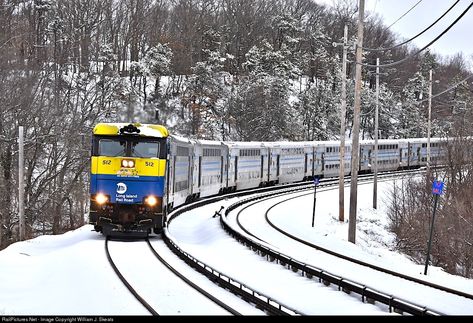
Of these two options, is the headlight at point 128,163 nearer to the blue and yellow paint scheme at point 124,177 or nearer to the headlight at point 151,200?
the blue and yellow paint scheme at point 124,177

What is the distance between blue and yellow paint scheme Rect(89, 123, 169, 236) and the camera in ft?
58.1

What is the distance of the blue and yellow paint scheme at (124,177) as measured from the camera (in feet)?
58.1

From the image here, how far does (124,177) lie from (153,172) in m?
0.85

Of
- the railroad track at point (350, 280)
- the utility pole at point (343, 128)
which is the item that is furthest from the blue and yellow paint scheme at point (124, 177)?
the utility pole at point (343, 128)

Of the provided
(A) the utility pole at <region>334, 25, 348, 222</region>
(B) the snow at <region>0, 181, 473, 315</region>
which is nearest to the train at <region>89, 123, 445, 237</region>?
(B) the snow at <region>0, 181, 473, 315</region>

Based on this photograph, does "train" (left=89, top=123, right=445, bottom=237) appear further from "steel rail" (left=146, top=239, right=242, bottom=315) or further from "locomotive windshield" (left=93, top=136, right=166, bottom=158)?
"steel rail" (left=146, top=239, right=242, bottom=315)

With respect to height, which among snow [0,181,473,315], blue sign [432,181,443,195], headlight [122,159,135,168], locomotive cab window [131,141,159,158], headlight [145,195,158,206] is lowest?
snow [0,181,473,315]

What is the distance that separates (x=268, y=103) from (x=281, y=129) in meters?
3.00

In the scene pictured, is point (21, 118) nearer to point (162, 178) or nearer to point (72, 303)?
point (162, 178)

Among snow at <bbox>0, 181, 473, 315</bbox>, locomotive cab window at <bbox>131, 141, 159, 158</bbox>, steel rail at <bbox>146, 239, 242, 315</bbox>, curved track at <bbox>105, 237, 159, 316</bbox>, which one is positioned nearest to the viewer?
curved track at <bbox>105, 237, 159, 316</bbox>

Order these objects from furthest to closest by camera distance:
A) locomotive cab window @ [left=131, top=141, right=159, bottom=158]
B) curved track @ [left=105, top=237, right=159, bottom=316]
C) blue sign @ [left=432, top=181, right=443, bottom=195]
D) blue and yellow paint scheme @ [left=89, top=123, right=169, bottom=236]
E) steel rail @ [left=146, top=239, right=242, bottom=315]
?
locomotive cab window @ [left=131, top=141, right=159, bottom=158] < blue and yellow paint scheme @ [left=89, top=123, right=169, bottom=236] < blue sign @ [left=432, top=181, right=443, bottom=195] < steel rail @ [left=146, top=239, right=242, bottom=315] < curved track @ [left=105, top=237, right=159, bottom=316]

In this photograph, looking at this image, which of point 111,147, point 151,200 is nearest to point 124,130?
point 111,147

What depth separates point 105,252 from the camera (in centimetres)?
1567

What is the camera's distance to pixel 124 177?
17719mm
